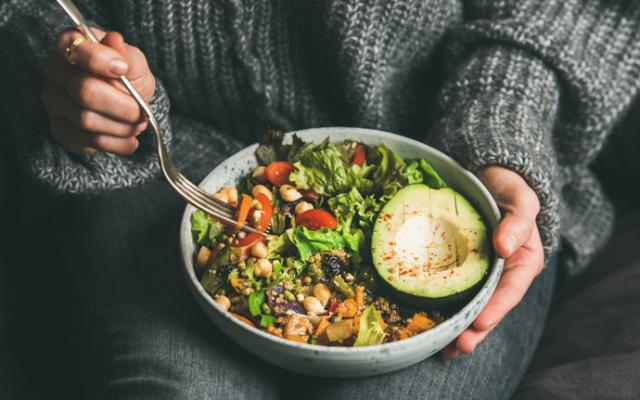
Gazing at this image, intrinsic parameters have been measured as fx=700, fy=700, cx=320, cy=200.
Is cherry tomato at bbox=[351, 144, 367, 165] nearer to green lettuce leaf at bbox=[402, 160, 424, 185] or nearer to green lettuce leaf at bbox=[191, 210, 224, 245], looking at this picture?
green lettuce leaf at bbox=[402, 160, 424, 185]

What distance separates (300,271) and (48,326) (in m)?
0.68

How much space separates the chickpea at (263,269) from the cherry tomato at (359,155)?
23cm

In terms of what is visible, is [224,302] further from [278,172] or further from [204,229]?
[278,172]

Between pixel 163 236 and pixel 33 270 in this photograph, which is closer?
pixel 163 236

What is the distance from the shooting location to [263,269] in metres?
0.92

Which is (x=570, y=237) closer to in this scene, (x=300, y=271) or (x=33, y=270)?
(x=300, y=271)

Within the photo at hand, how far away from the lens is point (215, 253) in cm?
94

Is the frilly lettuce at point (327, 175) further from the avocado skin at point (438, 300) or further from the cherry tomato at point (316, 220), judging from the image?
the avocado skin at point (438, 300)

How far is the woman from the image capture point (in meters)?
0.98

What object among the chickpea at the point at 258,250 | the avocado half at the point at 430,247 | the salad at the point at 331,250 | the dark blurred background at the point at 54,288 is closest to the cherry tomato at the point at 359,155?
the salad at the point at 331,250

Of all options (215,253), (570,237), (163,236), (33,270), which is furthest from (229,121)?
(570,237)

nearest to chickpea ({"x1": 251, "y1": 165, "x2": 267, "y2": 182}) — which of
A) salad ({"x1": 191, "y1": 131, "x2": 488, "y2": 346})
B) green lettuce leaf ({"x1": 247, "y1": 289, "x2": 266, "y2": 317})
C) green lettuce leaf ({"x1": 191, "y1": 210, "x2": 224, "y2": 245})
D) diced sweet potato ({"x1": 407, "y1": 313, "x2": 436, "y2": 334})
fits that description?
salad ({"x1": 191, "y1": 131, "x2": 488, "y2": 346})

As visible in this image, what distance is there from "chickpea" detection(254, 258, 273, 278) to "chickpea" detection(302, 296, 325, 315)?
0.06m

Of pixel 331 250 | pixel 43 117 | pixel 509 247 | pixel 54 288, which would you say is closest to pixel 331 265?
pixel 331 250
